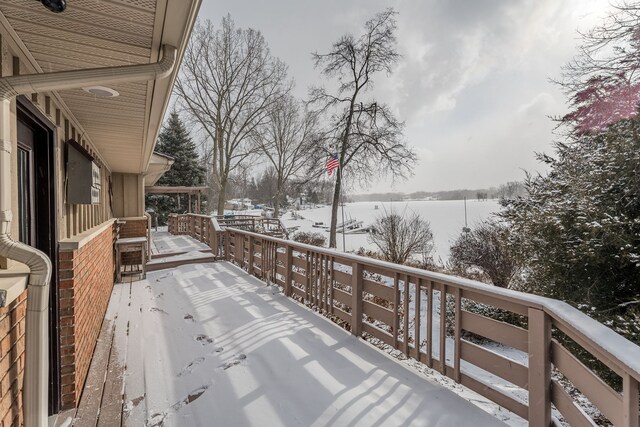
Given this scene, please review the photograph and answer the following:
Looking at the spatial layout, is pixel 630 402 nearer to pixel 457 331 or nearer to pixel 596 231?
pixel 457 331

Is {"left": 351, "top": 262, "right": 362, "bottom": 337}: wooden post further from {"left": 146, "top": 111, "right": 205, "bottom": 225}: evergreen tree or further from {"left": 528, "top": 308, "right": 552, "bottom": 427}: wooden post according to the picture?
{"left": 146, "top": 111, "right": 205, "bottom": 225}: evergreen tree

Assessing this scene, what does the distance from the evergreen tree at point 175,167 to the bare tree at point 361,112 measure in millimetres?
12192

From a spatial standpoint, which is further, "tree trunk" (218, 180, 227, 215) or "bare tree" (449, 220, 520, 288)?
"tree trunk" (218, 180, 227, 215)

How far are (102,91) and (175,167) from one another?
22146mm

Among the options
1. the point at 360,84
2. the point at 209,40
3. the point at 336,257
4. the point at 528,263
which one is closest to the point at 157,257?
the point at 336,257

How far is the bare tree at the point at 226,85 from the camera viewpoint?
16516 mm

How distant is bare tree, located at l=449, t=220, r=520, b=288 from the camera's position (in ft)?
25.8

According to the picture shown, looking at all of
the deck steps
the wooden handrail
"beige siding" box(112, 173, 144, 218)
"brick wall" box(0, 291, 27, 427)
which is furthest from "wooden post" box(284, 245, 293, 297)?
"beige siding" box(112, 173, 144, 218)

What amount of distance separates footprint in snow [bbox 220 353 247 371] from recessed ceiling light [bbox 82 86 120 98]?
241cm

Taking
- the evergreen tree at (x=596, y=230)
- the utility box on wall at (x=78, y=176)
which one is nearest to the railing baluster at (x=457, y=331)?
the evergreen tree at (x=596, y=230)

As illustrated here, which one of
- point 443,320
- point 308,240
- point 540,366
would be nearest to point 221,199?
point 308,240

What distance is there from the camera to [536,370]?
196 centimetres

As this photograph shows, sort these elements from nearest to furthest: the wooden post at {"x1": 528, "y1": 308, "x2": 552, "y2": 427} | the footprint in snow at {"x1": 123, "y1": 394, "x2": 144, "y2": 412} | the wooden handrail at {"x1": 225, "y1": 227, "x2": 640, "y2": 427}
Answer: the wooden handrail at {"x1": 225, "y1": 227, "x2": 640, "y2": 427} < the wooden post at {"x1": 528, "y1": 308, "x2": 552, "y2": 427} < the footprint in snow at {"x1": 123, "y1": 394, "x2": 144, "y2": 412}

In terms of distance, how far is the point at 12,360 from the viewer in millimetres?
1467
